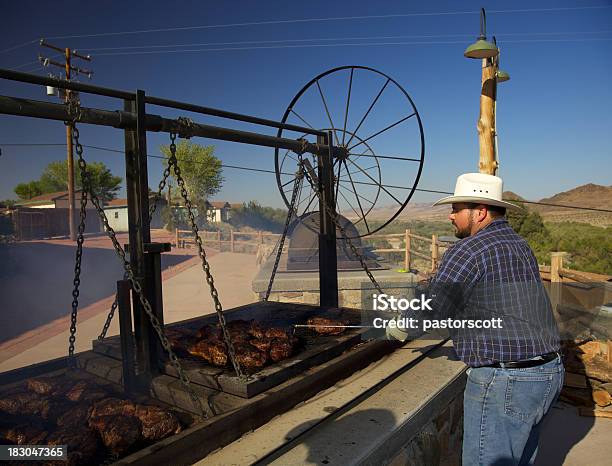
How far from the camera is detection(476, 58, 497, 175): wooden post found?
8453mm

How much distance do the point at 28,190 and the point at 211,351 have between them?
2142 inches

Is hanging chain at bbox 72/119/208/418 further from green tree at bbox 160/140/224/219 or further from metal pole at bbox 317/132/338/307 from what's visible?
green tree at bbox 160/140/224/219

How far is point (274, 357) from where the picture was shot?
301 centimetres

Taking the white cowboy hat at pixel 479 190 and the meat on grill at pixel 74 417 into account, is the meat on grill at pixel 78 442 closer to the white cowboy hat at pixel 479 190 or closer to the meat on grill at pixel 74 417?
the meat on grill at pixel 74 417

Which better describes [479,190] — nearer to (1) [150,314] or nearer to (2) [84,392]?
(1) [150,314]

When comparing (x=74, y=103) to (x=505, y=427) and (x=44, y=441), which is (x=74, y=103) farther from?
(x=505, y=427)

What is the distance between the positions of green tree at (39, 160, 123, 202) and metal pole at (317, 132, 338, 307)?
42.1 m

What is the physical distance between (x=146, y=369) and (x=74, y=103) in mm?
1796

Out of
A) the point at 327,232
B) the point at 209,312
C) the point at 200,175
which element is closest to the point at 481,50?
the point at 327,232

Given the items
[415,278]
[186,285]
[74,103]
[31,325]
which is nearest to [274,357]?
[74,103]

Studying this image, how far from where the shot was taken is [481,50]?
727cm

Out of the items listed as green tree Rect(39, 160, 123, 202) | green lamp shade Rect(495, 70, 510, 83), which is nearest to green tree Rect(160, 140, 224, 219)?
green tree Rect(39, 160, 123, 202)

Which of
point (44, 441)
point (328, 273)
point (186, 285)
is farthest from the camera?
point (186, 285)

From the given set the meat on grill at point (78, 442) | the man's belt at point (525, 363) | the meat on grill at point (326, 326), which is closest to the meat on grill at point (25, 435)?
the meat on grill at point (78, 442)
